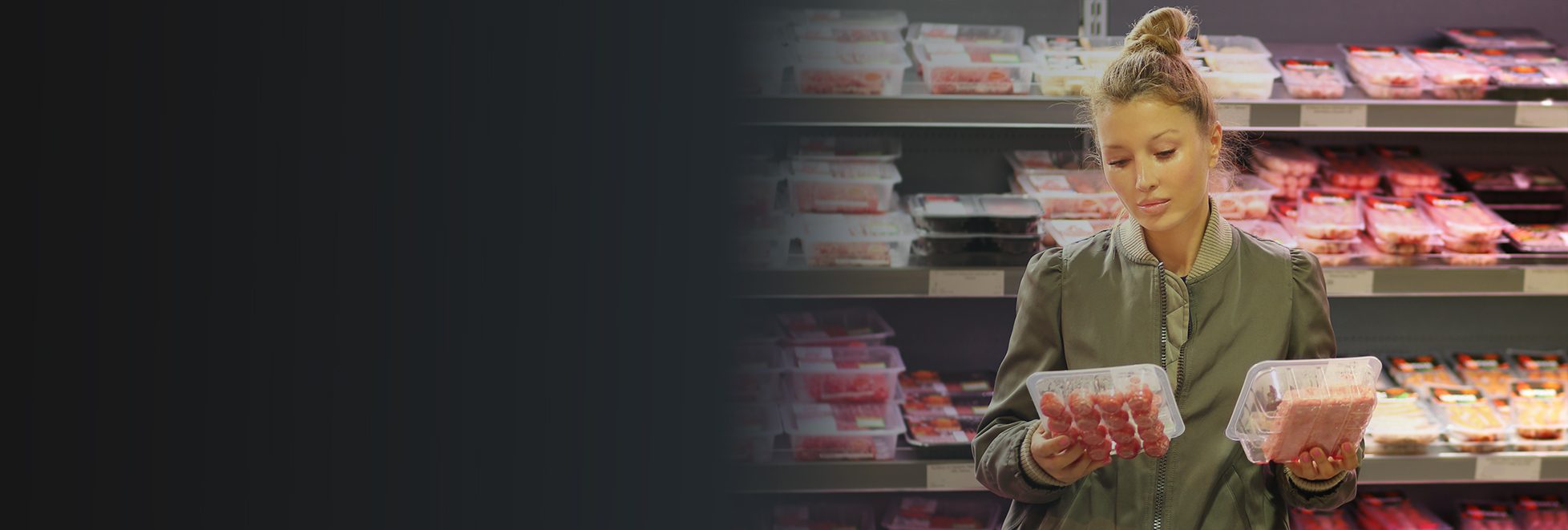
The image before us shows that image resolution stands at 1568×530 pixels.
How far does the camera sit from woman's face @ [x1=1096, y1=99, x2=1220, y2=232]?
1.15 m

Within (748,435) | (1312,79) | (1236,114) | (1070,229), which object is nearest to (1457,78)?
(1312,79)

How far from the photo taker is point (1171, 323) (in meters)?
1.21

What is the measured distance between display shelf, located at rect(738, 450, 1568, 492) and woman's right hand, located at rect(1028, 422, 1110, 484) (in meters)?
1.34

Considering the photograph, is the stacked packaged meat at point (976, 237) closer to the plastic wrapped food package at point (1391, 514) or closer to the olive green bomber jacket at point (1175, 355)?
the plastic wrapped food package at point (1391, 514)

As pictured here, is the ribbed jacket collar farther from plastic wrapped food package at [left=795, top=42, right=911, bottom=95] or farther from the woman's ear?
plastic wrapped food package at [left=795, top=42, right=911, bottom=95]

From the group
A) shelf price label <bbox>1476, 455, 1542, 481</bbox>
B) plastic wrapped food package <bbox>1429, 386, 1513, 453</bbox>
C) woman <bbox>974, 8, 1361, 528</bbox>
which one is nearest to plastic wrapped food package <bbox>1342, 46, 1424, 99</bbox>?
plastic wrapped food package <bbox>1429, 386, 1513, 453</bbox>

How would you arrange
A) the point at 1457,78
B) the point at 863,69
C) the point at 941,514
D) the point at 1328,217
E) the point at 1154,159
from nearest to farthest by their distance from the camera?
the point at 1154,159
the point at 863,69
the point at 1457,78
the point at 1328,217
the point at 941,514

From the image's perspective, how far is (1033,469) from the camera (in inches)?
45.8

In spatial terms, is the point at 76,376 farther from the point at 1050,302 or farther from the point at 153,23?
the point at 1050,302

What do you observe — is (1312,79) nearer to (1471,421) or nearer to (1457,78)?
(1457,78)

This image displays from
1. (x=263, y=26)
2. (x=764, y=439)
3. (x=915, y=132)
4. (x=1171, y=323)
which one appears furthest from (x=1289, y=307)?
(x=915, y=132)

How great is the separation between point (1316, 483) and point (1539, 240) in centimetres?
→ 186

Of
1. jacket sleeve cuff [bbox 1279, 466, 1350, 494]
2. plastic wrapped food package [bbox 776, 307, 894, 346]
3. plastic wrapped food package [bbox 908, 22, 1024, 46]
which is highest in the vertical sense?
plastic wrapped food package [bbox 908, 22, 1024, 46]

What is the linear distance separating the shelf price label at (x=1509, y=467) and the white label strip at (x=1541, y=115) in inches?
27.0
